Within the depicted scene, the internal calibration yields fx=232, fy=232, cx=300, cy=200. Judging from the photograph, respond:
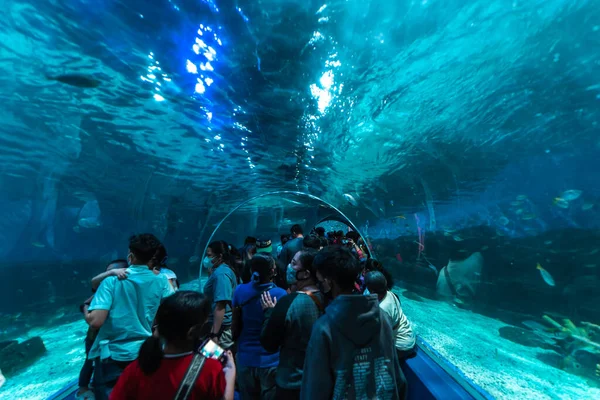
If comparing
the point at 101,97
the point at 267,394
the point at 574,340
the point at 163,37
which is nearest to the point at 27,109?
the point at 101,97

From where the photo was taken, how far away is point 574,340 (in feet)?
32.2

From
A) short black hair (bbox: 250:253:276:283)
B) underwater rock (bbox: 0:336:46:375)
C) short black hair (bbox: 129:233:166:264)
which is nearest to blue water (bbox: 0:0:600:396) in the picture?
underwater rock (bbox: 0:336:46:375)

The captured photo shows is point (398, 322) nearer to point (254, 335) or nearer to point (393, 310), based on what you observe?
point (393, 310)

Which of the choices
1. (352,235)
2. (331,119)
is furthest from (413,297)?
(331,119)

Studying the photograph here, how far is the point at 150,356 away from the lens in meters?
1.67

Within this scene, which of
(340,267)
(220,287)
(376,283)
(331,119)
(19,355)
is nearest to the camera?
(340,267)

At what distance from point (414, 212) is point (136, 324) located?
17.6m

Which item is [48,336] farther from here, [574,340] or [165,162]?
[574,340]

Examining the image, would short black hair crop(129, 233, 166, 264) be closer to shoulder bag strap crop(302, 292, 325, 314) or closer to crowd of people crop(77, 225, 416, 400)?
crowd of people crop(77, 225, 416, 400)

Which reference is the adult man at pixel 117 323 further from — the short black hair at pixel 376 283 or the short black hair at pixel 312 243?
the short black hair at pixel 312 243

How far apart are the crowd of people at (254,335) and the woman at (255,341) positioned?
1 centimetres

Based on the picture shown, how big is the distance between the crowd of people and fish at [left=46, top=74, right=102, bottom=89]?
776 centimetres

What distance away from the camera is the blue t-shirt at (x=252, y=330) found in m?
3.10

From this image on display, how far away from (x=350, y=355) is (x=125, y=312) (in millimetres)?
2742
